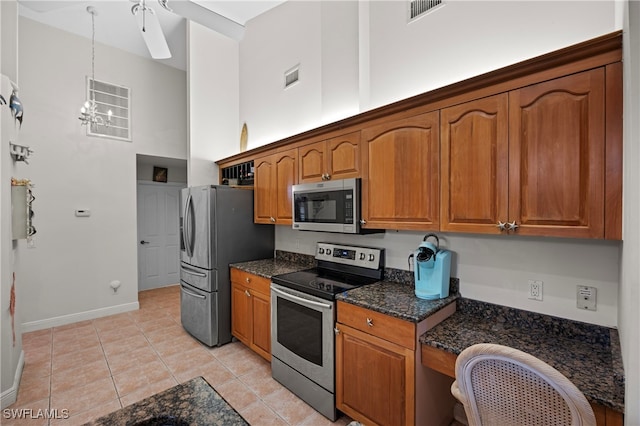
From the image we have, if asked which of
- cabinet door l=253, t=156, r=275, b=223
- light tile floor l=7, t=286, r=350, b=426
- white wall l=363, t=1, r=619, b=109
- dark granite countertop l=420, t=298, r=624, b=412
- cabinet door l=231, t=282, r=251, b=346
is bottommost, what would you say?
light tile floor l=7, t=286, r=350, b=426

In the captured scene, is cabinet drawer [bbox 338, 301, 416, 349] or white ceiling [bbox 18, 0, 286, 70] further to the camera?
white ceiling [bbox 18, 0, 286, 70]

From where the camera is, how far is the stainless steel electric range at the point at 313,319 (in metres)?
2.07

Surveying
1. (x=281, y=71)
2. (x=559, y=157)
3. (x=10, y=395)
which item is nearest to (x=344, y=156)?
(x=559, y=157)

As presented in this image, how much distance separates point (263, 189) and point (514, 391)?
108 inches

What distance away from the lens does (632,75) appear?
94 cm

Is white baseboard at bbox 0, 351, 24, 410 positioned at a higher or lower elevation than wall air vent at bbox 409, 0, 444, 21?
lower

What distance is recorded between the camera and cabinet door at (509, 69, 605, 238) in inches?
50.7

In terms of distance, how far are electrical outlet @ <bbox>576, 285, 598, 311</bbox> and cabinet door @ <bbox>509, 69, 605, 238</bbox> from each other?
0.42 m

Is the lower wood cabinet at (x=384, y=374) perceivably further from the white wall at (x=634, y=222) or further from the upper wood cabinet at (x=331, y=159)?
the upper wood cabinet at (x=331, y=159)

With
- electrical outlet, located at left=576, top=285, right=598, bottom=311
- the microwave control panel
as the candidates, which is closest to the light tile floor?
the microwave control panel

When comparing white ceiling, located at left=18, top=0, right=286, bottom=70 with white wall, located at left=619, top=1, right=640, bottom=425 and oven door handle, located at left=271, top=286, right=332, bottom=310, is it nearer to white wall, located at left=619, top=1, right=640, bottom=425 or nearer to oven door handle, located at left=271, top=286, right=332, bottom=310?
oven door handle, located at left=271, top=286, right=332, bottom=310

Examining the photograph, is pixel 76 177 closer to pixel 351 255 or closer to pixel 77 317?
pixel 77 317

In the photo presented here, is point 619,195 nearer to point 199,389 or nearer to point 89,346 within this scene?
point 199,389

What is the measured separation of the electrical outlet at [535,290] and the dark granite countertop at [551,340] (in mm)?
101
